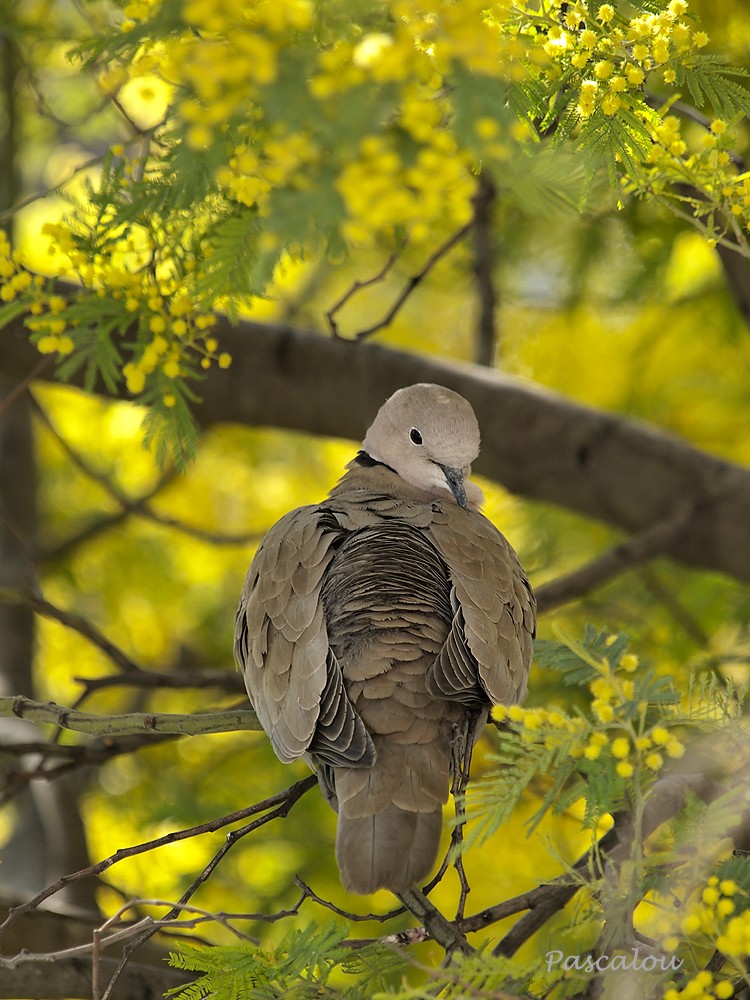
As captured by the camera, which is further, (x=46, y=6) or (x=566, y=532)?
(x=566, y=532)

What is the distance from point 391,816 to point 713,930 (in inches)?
25.2

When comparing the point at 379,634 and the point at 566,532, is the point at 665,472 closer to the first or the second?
the point at 566,532

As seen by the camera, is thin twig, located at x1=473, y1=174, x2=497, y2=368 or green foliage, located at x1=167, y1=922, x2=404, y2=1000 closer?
green foliage, located at x1=167, y1=922, x2=404, y2=1000

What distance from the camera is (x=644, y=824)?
2.18 m

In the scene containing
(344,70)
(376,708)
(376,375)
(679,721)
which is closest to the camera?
(344,70)

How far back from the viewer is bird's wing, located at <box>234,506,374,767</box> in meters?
2.27

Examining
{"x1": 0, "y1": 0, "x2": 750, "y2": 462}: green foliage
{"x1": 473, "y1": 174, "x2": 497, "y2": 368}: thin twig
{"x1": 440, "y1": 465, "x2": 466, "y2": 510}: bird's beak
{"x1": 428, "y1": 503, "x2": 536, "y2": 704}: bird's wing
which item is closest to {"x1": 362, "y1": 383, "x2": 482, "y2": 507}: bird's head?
{"x1": 440, "y1": 465, "x2": 466, "y2": 510}: bird's beak

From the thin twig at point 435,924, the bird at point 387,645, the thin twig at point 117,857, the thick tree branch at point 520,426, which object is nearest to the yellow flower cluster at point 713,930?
the thin twig at point 435,924

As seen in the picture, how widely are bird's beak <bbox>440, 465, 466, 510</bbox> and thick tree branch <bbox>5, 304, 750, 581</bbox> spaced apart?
4.85 ft

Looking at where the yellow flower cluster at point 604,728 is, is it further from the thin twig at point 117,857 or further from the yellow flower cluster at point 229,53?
the yellow flower cluster at point 229,53

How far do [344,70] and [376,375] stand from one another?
272 centimetres

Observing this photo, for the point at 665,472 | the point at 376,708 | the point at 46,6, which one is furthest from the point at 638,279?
the point at 376,708

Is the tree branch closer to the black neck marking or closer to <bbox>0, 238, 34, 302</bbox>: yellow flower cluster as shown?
the black neck marking

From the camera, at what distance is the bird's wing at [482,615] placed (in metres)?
2.36
